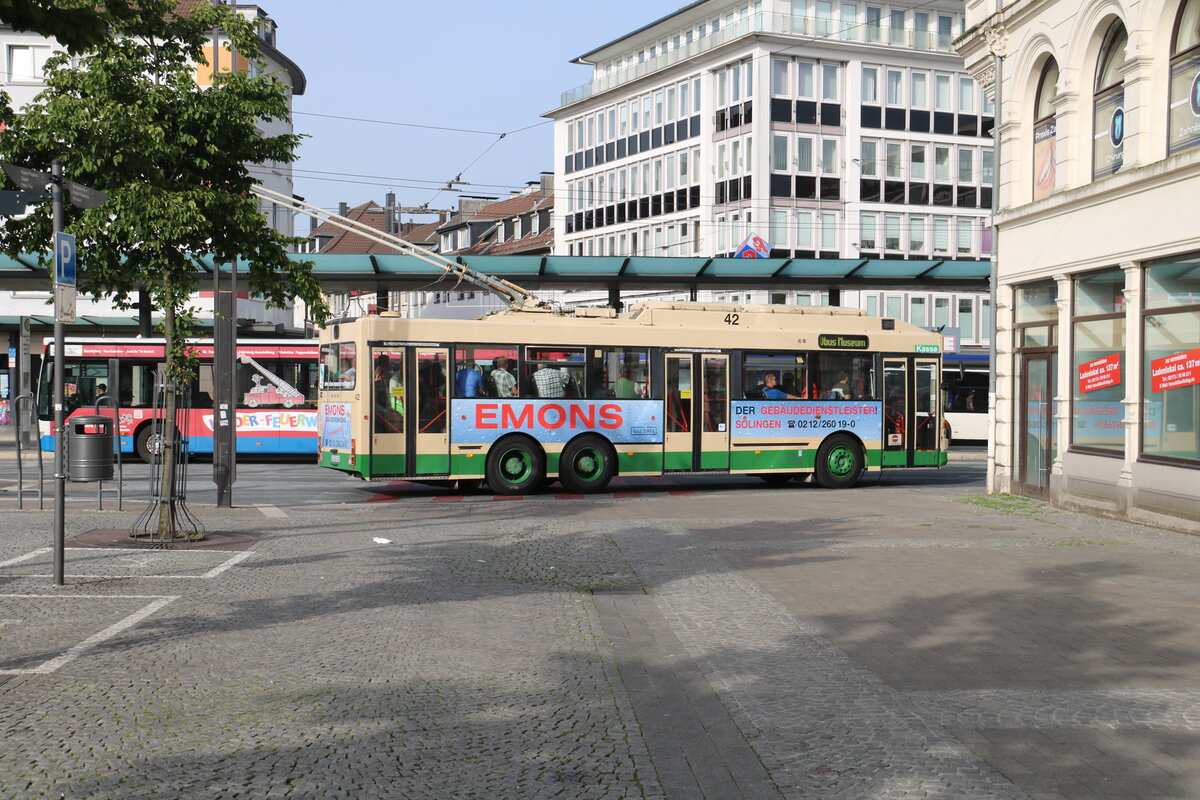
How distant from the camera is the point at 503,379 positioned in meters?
21.0

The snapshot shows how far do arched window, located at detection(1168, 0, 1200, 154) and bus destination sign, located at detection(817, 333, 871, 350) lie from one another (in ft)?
27.9

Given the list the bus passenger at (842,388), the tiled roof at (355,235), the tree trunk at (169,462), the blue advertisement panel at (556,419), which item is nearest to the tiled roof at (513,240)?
the tiled roof at (355,235)

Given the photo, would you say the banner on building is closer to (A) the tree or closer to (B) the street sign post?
(A) the tree

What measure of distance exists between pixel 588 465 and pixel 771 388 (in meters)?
3.70

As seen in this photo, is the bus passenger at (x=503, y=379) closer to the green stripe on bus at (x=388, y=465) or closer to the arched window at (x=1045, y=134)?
the green stripe on bus at (x=388, y=465)

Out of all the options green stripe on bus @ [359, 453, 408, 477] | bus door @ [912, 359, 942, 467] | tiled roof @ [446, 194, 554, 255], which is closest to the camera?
green stripe on bus @ [359, 453, 408, 477]

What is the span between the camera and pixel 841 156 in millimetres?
60594

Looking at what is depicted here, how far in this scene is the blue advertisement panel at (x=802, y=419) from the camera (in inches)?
888

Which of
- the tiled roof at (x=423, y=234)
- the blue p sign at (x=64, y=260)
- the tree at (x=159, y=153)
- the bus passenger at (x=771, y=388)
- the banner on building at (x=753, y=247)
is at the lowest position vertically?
the bus passenger at (x=771, y=388)

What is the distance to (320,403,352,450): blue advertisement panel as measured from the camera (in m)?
20.4

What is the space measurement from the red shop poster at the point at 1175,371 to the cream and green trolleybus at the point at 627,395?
797 cm

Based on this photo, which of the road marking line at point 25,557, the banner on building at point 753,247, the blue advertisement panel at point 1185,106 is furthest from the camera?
the banner on building at point 753,247

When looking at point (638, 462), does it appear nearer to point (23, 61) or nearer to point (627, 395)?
point (627, 395)

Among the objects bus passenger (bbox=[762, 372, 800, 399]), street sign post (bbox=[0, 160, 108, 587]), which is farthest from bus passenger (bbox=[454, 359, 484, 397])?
street sign post (bbox=[0, 160, 108, 587])
